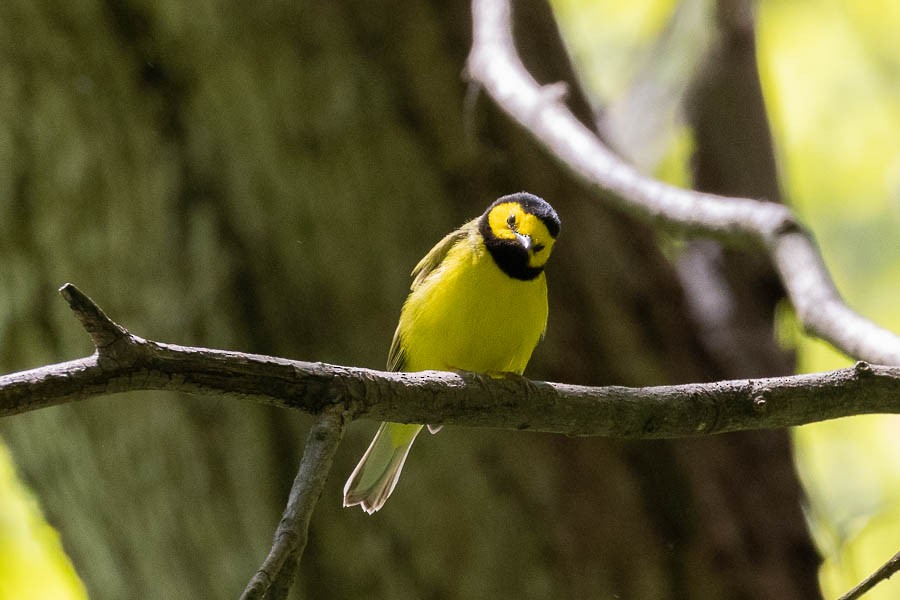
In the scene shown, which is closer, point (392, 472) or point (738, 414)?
point (738, 414)

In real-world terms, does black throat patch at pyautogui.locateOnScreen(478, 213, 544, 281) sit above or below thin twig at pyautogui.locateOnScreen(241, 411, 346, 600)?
above

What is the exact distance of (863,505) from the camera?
779 cm

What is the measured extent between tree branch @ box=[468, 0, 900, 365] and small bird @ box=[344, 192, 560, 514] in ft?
1.76

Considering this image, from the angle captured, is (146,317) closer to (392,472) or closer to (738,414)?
(392,472)

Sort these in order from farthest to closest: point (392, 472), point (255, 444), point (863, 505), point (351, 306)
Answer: point (863, 505), point (351, 306), point (255, 444), point (392, 472)

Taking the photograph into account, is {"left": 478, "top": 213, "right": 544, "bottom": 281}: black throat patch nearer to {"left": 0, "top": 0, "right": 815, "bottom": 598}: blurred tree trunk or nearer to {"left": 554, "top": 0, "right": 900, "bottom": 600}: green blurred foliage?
{"left": 0, "top": 0, "right": 815, "bottom": 598}: blurred tree trunk

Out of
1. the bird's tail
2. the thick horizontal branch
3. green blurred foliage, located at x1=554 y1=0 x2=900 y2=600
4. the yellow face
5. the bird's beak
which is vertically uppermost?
green blurred foliage, located at x1=554 y1=0 x2=900 y2=600

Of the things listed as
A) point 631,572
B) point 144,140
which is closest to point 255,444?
point 144,140

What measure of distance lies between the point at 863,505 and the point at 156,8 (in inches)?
252

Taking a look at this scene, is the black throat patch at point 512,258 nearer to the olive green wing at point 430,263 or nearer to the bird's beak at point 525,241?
the bird's beak at point 525,241

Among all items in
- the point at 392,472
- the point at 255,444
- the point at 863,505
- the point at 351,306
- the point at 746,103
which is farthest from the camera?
the point at 863,505

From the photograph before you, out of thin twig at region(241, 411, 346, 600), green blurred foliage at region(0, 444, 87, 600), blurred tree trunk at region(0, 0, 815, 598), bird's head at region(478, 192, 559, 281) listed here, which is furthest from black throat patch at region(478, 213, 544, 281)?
green blurred foliage at region(0, 444, 87, 600)

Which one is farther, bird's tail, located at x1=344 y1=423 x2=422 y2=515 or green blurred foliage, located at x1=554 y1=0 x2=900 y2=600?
green blurred foliage, located at x1=554 y1=0 x2=900 y2=600

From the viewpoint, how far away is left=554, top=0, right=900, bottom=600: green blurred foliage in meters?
8.80
